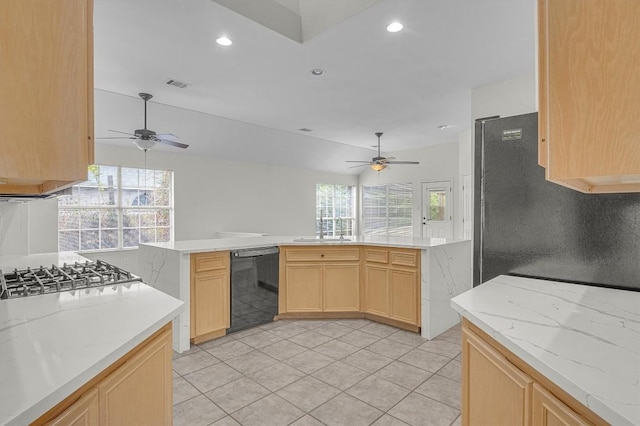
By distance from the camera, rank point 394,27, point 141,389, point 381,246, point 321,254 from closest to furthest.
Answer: point 141,389
point 394,27
point 381,246
point 321,254

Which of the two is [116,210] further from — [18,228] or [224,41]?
[224,41]

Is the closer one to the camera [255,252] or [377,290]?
[255,252]

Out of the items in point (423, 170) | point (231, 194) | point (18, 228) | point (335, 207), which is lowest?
point (18, 228)

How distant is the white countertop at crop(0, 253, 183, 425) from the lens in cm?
76

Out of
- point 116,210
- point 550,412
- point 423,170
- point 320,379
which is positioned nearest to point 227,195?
point 116,210

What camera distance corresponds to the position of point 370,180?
9.78 metres

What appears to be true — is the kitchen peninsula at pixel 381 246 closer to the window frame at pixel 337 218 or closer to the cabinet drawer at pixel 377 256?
the cabinet drawer at pixel 377 256

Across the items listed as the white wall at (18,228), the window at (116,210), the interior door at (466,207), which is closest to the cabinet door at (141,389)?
the white wall at (18,228)

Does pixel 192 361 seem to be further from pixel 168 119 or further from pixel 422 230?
pixel 422 230

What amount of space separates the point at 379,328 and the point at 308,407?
1.70 meters

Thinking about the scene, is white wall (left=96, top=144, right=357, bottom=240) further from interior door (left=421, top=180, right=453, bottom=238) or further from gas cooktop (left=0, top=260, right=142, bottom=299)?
gas cooktop (left=0, top=260, right=142, bottom=299)

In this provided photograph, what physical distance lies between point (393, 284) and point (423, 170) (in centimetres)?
541

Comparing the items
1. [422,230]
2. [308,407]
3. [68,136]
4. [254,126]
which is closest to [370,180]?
[422,230]

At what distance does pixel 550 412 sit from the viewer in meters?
0.91
